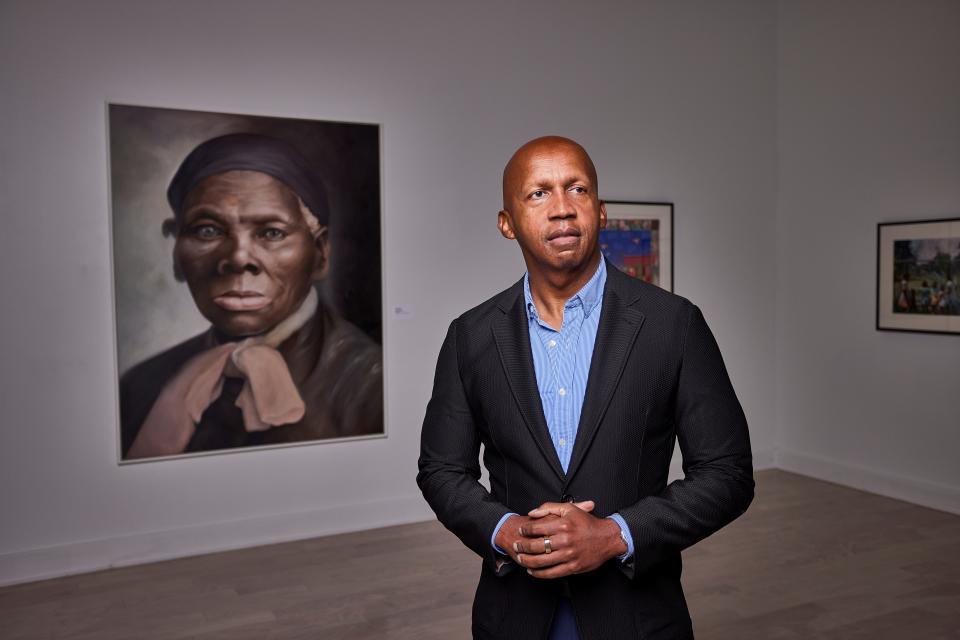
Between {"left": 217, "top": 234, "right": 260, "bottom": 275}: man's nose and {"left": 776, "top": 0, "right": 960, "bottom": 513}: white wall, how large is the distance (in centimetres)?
444

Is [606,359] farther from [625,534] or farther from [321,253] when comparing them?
[321,253]

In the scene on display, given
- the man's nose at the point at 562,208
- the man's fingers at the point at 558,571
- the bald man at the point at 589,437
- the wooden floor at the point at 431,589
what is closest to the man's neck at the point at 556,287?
the bald man at the point at 589,437

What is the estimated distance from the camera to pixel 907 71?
612cm

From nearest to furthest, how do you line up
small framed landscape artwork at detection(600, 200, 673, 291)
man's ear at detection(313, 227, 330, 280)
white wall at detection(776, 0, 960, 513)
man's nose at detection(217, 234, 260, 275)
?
man's nose at detection(217, 234, 260, 275) < man's ear at detection(313, 227, 330, 280) < white wall at detection(776, 0, 960, 513) < small framed landscape artwork at detection(600, 200, 673, 291)

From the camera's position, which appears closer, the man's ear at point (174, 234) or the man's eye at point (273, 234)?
the man's ear at point (174, 234)

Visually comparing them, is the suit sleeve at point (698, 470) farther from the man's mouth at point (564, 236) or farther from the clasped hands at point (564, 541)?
the man's mouth at point (564, 236)

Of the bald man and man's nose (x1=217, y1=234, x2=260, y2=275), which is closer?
the bald man

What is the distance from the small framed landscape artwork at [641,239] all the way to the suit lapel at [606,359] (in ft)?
15.5

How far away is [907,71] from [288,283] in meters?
4.58

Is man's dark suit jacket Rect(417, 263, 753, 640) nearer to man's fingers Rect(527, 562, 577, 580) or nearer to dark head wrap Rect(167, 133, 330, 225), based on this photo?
man's fingers Rect(527, 562, 577, 580)

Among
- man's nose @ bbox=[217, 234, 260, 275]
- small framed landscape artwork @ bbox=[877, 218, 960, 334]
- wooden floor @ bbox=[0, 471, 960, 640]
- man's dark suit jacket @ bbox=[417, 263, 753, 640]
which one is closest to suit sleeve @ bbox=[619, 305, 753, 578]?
man's dark suit jacket @ bbox=[417, 263, 753, 640]

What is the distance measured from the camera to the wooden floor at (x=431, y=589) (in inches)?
161

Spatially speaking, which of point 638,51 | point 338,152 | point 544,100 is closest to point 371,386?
point 338,152

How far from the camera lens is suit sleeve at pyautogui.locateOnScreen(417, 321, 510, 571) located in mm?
1692
